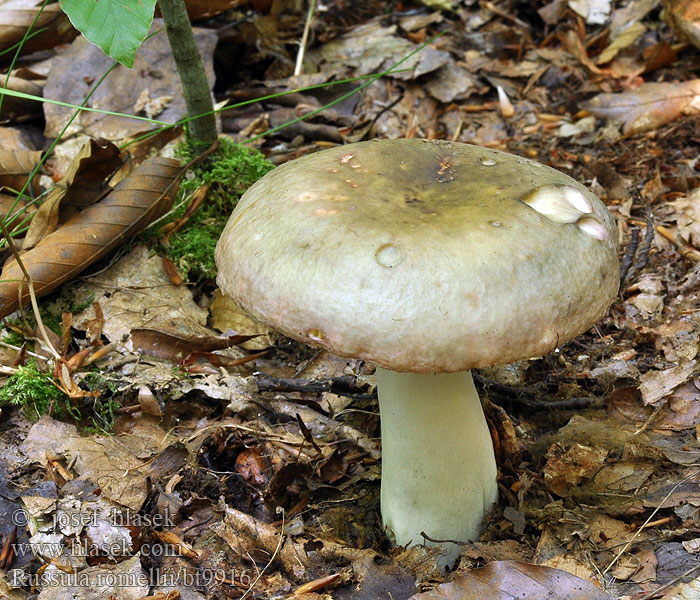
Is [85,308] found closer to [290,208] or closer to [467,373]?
[290,208]

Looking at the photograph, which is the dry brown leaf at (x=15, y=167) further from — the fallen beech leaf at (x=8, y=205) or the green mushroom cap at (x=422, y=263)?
the green mushroom cap at (x=422, y=263)

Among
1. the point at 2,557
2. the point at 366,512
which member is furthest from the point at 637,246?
the point at 2,557

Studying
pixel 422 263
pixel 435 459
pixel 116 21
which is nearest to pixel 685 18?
pixel 435 459

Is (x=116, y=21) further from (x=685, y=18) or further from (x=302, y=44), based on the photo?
(x=685, y=18)

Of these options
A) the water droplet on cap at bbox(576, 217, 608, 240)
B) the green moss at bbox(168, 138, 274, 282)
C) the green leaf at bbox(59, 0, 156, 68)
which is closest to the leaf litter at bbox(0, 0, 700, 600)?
the green moss at bbox(168, 138, 274, 282)

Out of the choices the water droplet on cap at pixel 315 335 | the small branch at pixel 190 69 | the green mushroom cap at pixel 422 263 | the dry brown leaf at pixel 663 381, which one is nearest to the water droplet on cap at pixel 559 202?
the green mushroom cap at pixel 422 263

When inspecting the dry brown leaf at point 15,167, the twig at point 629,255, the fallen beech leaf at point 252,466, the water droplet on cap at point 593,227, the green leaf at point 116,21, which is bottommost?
the twig at point 629,255

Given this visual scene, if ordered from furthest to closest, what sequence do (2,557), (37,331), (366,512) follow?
(37,331) < (366,512) < (2,557)

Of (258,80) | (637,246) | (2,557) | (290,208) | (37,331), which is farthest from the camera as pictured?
(258,80)
